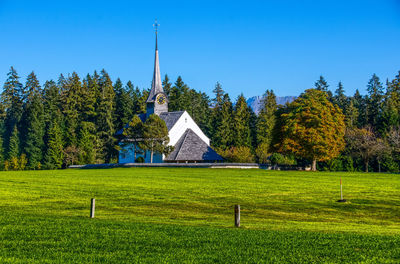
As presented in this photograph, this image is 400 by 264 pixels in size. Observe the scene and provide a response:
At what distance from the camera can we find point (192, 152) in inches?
2928

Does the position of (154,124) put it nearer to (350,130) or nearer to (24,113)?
(350,130)

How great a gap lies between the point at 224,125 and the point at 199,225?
254ft

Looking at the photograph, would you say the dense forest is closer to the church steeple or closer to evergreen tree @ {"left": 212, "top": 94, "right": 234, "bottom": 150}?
evergreen tree @ {"left": 212, "top": 94, "right": 234, "bottom": 150}

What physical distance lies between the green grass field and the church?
3757 cm

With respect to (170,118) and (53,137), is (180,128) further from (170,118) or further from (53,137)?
(53,137)

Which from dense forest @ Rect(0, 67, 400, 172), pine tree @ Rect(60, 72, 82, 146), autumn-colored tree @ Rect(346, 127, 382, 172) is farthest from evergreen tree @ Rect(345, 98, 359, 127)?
pine tree @ Rect(60, 72, 82, 146)

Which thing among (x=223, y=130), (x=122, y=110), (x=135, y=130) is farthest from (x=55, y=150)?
(x=223, y=130)

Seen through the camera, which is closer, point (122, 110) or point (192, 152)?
point (192, 152)

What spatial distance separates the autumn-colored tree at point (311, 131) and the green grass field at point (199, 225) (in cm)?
2671

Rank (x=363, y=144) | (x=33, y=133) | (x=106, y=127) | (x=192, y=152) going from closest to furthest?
(x=192, y=152) < (x=363, y=144) < (x=33, y=133) < (x=106, y=127)

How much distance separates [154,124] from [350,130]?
119 feet

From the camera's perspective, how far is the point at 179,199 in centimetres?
2959

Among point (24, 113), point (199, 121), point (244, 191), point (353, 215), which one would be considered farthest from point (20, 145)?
point (353, 215)

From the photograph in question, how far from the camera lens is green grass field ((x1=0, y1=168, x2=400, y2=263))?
1203cm
